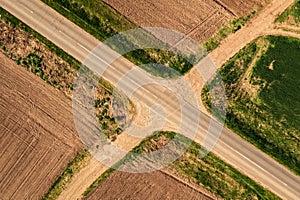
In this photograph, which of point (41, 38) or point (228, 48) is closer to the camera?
point (228, 48)

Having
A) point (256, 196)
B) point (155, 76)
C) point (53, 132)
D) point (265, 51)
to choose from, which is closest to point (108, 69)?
point (155, 76)

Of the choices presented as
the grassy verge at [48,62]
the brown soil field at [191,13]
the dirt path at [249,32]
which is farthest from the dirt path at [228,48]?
the brown soil field at [191,13]

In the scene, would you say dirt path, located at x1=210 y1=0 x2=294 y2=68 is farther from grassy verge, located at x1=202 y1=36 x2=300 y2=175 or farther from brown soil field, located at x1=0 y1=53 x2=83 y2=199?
brown soil field, located at x1=0 y1=53 x2=83 y2=199

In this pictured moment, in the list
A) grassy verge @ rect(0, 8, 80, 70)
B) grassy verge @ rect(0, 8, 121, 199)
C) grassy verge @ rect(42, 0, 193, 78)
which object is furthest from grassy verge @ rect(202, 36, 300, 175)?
grassy verge @ rect(0, 8, 80, 70)

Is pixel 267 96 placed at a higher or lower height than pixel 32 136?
higher

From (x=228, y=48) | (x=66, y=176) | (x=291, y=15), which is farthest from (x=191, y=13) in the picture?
(x=66, y=176)

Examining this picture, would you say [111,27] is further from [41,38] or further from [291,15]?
[291,15]
